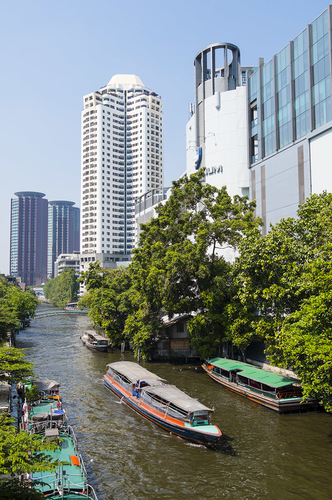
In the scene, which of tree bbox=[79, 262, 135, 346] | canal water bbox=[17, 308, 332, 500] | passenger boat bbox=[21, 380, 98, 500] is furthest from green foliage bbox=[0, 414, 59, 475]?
tree bbox=[79, 262, 135, 346]

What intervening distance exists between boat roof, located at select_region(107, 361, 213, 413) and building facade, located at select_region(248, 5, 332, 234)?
85.7 feet

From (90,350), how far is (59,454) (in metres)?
41.8

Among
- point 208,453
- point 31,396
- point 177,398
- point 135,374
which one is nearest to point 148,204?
point 135,374

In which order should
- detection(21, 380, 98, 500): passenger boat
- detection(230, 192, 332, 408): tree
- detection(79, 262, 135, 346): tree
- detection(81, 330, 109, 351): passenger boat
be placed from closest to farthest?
detection(21, 380, 98, 500): passenger boat, detection(230, 192, 332, 408): tree, detection(79, 262, 135, 346): tree, detection(81, 330, 109, 351): passenger boat

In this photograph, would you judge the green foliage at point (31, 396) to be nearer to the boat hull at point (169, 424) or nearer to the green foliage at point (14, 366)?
the green foliage at point (14, 366)

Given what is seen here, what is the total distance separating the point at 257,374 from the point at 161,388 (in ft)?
30.4

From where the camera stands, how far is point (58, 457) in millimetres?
20406

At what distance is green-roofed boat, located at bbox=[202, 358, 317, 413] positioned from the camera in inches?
1228

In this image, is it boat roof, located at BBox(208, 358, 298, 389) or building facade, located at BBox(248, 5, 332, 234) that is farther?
building facade, located at BBox(248, 5, 332, 234)

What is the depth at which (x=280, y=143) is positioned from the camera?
52.3 meters

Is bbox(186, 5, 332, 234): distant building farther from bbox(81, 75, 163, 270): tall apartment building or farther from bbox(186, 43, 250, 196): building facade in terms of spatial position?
bbox(81, 75, 163, 270): tall apartment building

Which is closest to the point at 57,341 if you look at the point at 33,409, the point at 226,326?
the point at 226,326

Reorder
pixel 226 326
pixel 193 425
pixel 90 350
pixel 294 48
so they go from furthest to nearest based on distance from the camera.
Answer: pixel 90 350, pixel 294 48, pixel 226 326, pixel 193 425

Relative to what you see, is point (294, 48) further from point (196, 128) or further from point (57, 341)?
point (57, 341)
